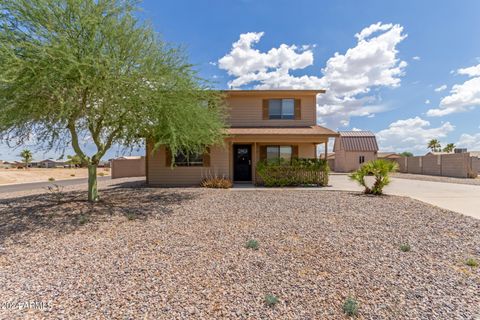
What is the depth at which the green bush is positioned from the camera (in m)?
13.7

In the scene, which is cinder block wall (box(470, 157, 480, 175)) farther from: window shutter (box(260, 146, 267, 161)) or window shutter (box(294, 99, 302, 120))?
window shutter (box(260, 146, 267, 161))

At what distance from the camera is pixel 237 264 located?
4242 mm

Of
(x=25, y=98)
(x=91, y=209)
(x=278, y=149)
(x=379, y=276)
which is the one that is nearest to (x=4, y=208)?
(x=91, y=209)

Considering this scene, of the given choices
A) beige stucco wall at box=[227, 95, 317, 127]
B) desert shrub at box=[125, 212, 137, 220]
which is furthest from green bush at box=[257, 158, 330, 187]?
desert shrub at box=[125, 212, 137, 220]

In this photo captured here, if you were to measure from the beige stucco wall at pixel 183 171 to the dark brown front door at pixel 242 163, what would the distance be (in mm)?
1511

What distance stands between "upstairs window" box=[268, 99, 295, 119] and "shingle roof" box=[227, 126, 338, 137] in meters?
1.04

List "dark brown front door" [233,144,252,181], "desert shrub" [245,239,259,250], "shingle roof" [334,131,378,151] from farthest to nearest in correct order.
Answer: "shingle roof" [334,131,378,151] < "dark brown front door" [233,144,252,181] < "desert shrub" [245,239,259,250]

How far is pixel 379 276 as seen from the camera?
152 inches

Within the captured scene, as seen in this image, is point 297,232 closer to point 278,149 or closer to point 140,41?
point 140,41

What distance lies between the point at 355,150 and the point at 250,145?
20.7 meters

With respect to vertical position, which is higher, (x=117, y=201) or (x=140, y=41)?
(x=140, y=41)

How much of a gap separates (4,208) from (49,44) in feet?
19.4

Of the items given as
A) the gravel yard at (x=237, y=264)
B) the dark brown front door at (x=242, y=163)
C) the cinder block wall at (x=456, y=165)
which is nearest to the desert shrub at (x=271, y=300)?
the gravel yard at (x=237, y=264)

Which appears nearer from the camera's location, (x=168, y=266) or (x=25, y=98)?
(x=168, y=266)
